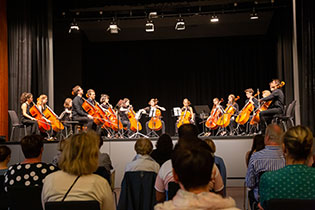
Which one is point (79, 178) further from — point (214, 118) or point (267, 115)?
point (214, 118)

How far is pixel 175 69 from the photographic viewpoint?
1438 centimetres

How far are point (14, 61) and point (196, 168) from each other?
28.6 feet

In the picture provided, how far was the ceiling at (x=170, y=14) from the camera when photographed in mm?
10795

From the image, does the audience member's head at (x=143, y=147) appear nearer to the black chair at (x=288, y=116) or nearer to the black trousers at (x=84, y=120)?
the black chair at (x=288, y=116)

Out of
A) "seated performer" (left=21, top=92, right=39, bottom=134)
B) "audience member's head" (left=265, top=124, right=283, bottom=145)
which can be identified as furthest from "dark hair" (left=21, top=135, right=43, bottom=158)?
"seated performer" (left=21, top=92, right=39, bottom=134)

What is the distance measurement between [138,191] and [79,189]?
1.37 metres

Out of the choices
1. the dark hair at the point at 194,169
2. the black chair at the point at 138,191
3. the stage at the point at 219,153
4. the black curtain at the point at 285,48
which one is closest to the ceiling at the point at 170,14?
the black curtain at the point at 285,48

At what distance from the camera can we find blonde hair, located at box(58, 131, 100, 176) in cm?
205

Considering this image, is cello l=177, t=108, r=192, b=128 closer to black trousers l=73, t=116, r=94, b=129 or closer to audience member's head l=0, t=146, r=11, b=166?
black trousers l=73, t=116, r=94, b=129

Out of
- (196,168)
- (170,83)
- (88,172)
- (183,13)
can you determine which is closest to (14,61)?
(183,13)

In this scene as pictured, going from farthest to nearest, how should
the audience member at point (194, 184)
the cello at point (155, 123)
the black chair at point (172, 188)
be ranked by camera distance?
1. the cello at point (155, 123)
2. the black chair at point (172, 188)
3. the audience member at point (194, 184)

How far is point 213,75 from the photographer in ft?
46.3

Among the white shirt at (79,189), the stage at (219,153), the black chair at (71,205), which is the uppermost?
the white shirt at (79,189)

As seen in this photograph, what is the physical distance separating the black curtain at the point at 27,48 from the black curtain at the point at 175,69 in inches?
139
